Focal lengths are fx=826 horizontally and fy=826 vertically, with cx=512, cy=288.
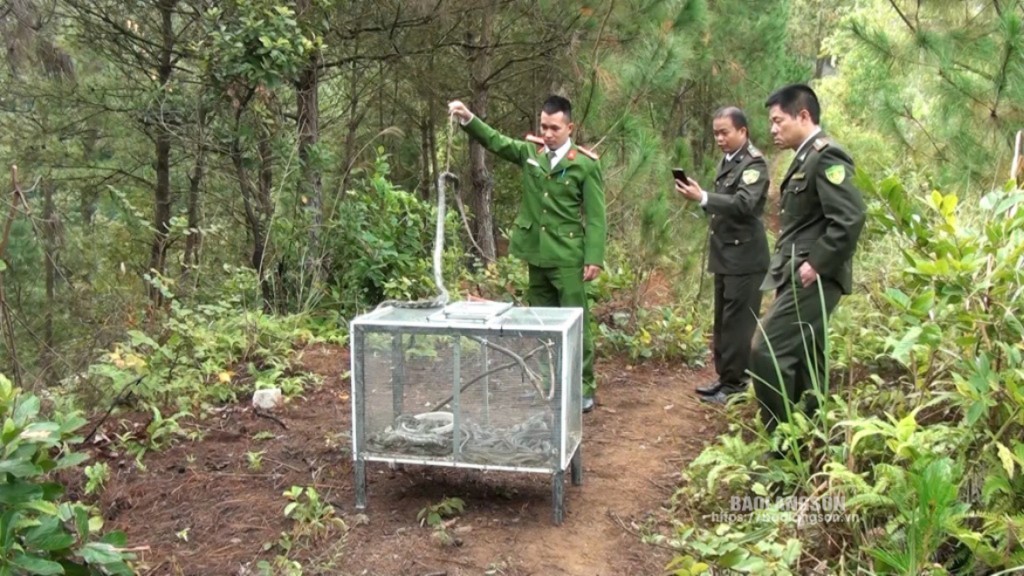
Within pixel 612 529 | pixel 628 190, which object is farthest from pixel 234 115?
pixel 612 529

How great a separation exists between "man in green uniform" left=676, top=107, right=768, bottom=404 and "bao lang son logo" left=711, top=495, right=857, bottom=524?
147 centimetres

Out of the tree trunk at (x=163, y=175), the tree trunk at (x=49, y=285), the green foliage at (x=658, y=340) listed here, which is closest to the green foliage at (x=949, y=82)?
the green foliage at (x=658, y=340)

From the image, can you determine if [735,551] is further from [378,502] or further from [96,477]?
[96,477]

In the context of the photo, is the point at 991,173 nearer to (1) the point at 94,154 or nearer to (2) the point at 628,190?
(2) the point at 628,190

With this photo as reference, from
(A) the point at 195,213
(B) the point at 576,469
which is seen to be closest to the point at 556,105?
(B) the point at 576,469

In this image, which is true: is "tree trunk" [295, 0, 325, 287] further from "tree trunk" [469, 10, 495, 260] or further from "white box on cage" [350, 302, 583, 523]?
"white box on cage" [350, 302, 583, 523]

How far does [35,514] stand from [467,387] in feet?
4.68

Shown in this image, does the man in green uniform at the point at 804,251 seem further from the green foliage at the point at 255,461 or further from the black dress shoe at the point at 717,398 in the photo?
the green foliage at the point at 255,461

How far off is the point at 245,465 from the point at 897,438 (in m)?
2.63

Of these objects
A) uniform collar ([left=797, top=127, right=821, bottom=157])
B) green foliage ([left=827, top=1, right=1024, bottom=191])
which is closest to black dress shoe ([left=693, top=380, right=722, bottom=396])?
uniform collar ([left=797, top=127, right=821, bottom=157])

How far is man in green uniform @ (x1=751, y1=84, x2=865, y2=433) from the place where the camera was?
3.28 m

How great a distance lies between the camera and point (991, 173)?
16.9ft

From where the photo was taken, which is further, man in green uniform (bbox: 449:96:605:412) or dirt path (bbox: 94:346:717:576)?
man in green uniform (bbox: 449:96:605:412)

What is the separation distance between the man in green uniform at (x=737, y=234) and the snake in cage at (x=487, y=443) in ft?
5.88
